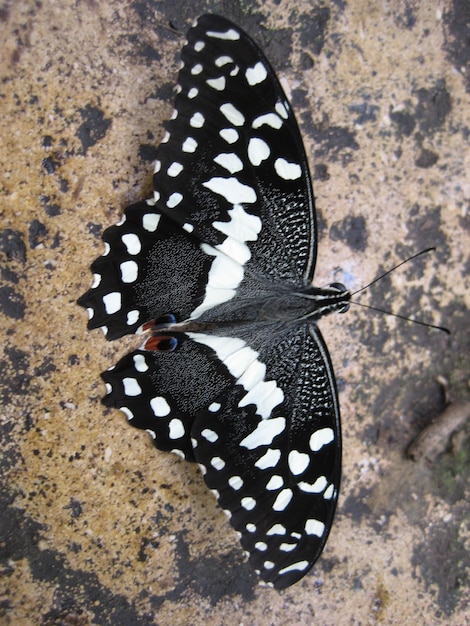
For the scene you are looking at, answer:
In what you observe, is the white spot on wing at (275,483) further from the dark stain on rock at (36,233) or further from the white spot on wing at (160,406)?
the dark stain on rock at (36,233)

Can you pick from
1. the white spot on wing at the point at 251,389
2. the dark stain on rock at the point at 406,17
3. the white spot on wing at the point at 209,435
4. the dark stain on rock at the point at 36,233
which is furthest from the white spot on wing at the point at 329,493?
the dark stain on rock at the point at 406,17

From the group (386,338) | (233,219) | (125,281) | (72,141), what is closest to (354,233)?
(386,338)

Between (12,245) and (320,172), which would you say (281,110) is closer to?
(320,172)

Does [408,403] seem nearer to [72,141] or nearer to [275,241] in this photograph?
[275,241]

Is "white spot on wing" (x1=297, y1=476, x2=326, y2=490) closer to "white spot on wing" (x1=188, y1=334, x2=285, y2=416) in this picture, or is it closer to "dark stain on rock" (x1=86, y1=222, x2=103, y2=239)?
"white spot on wing" (x1=188, y1=334, x2=285, y2=416)

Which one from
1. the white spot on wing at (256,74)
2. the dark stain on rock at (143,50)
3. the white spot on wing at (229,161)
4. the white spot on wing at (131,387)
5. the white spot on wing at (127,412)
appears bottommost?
the white spot on wing at (127,412)
